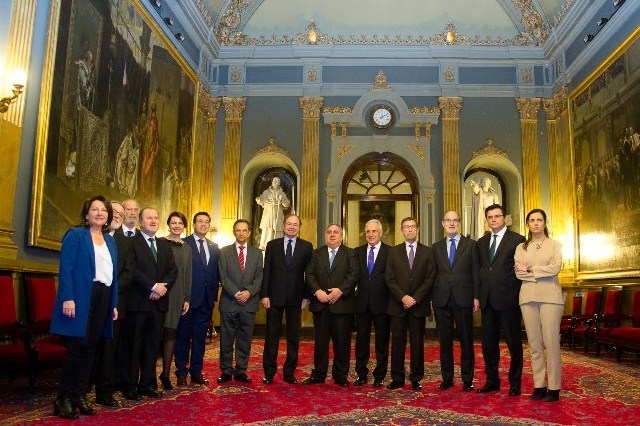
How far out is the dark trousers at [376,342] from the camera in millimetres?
5348

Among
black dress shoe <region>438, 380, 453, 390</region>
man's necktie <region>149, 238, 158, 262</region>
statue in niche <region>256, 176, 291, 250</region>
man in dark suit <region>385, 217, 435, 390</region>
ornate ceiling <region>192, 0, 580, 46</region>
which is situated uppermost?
ornate ceiling <region>192, 0, 580, 46</region>

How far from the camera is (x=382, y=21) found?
12672mm

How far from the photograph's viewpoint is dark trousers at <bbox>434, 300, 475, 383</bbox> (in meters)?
5.17

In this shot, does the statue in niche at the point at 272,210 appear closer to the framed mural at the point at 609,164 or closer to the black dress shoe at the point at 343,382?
the framed mural at the point at 609,164

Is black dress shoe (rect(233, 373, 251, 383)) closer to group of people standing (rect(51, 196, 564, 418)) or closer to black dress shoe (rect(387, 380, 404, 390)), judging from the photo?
group of people standing (rect(51, 196, 564, 418))

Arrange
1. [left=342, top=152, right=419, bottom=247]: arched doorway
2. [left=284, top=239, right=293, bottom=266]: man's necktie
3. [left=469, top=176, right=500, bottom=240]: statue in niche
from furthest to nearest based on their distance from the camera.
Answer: [left=342, top=152, right=419, bottom=247]: arched doorway → [left=469, top=176, right=500, bottom=240]: statue in niche → [left=284, top=239, right=293, bottom=266]: man's necktie

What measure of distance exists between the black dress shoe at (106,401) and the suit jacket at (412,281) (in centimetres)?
248

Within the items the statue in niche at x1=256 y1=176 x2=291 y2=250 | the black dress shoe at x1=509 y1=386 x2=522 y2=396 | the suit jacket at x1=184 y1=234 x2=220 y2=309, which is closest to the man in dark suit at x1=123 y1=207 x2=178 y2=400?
the suit jacket at x1=184 y1=234 x2=220 y2=309

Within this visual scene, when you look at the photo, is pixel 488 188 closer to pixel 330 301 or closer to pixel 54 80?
pixel 330 301

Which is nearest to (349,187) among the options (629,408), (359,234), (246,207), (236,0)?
(359,234)

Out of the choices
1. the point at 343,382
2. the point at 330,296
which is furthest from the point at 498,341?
the point at 330,296

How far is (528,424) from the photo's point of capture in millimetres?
3781

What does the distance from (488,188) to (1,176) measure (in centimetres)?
975

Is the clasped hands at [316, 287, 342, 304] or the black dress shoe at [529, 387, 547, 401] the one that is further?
the clasped hands at [316, 287, 342, 304]
